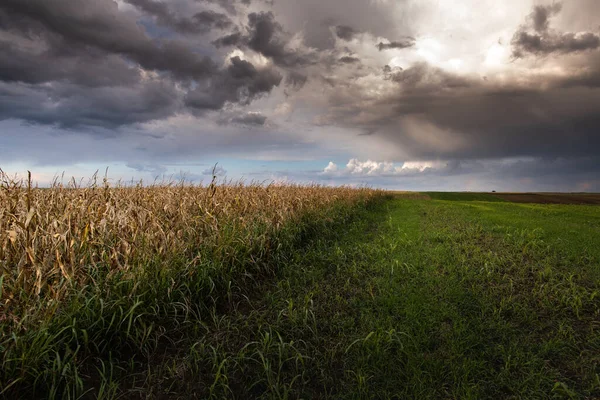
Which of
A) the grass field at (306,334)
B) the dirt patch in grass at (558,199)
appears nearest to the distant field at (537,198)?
the dirt patch in grass at (558,199)

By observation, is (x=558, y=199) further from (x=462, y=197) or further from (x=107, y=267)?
(x=107, y=267)

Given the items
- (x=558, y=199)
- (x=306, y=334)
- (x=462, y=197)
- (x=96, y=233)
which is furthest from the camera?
(x=462, y=197)

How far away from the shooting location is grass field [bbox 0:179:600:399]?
11.5ft

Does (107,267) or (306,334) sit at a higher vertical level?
(107,267)

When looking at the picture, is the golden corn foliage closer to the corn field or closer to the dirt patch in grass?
the corn field

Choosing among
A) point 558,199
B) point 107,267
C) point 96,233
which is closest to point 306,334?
point 107,267

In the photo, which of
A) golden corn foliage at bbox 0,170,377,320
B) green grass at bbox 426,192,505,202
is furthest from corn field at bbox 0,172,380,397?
green grass at bbox 426,192,505,202

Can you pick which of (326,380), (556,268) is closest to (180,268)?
(326,380)

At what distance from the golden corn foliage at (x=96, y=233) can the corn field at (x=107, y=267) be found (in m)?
0.02

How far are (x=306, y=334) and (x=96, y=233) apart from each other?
11.1ft

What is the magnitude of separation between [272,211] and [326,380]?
6086mm

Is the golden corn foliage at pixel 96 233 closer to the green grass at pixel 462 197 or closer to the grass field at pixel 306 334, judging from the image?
Result: the grass field at pixel 306 334

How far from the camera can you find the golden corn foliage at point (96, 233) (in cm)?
382

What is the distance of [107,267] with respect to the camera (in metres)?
4.69
